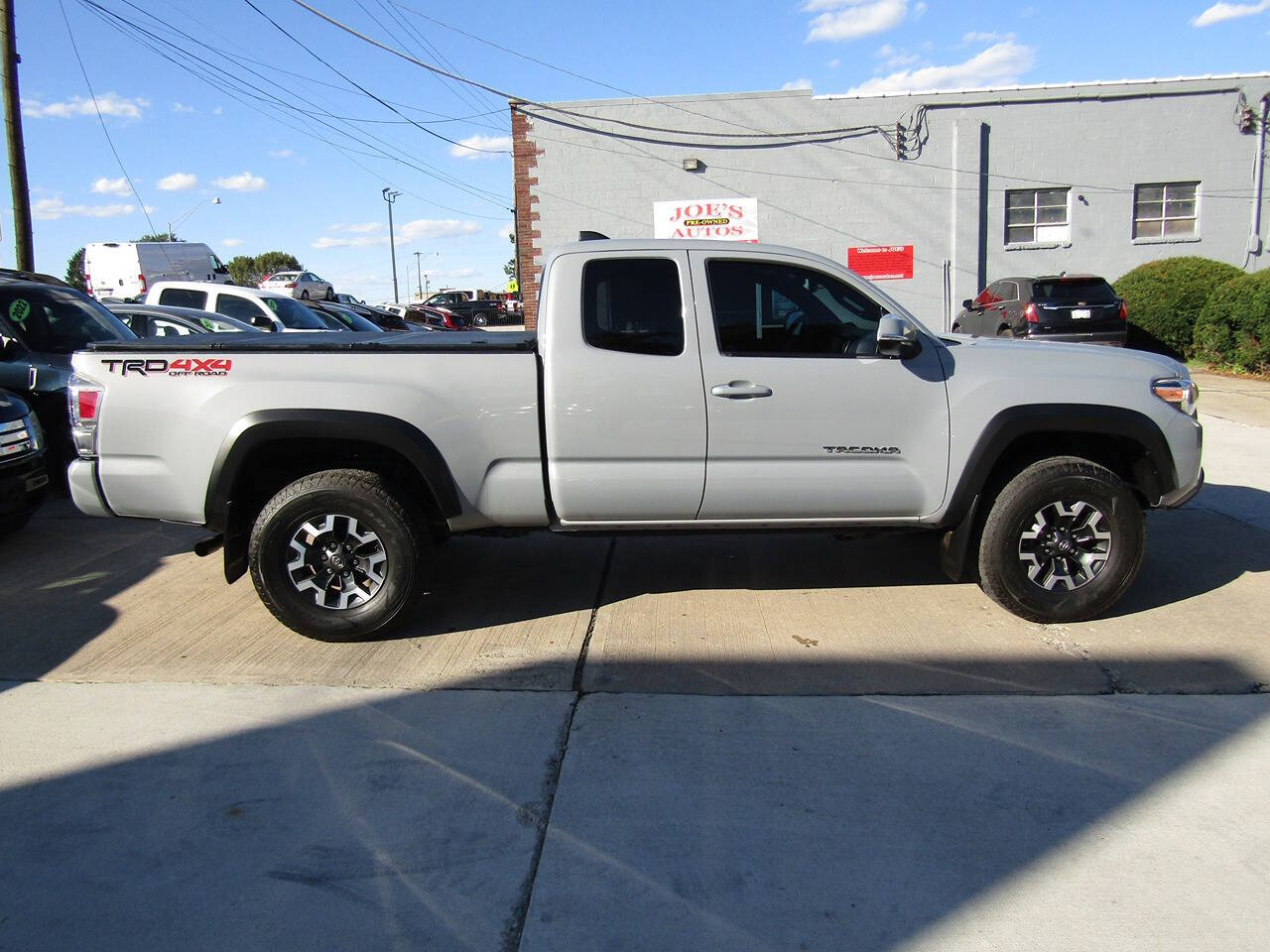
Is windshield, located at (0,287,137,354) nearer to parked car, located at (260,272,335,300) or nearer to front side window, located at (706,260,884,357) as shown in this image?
front side window, located at (706,260,884,357)

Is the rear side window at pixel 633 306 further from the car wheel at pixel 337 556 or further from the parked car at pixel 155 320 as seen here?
the parked car at pixel 155 320

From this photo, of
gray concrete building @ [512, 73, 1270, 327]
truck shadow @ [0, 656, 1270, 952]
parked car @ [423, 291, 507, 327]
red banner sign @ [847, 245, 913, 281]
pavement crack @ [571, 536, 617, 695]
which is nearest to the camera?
truck shadow @ [0, 656, 1270, 952]

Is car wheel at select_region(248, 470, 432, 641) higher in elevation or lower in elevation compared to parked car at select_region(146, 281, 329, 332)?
lower

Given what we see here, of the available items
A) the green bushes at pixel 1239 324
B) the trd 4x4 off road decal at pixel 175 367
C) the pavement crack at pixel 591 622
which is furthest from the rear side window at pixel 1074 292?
the trd 4x4 off road decal at pixel 175 367

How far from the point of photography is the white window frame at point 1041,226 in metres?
21.4

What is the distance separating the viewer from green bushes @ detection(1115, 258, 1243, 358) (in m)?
18.6

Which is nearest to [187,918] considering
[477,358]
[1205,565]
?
[477,358]

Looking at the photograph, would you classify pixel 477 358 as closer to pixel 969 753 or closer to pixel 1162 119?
pixel 969 753

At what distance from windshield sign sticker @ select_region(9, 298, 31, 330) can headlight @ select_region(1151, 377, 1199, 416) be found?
926 cm

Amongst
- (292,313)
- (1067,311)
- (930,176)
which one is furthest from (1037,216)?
(292,313)

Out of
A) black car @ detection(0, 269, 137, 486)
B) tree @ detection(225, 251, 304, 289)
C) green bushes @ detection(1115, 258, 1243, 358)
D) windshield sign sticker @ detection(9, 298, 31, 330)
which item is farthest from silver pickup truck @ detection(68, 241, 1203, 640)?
tree @ detection(225, 251, 304, 289)

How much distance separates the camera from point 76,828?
11.1ft

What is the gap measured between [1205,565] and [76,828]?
624cm

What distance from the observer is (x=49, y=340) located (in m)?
9.10
